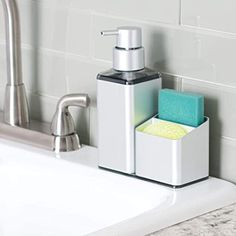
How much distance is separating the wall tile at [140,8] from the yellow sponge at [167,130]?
0.44 feet

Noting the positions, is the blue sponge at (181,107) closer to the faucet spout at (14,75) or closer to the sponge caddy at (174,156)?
the sponge caddy at (174,156)

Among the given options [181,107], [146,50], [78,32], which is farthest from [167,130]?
[78,32]

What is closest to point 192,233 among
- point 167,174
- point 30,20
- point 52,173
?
point 167,174

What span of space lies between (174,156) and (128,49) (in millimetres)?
144

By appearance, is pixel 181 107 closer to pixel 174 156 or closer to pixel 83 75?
pixel 174 156

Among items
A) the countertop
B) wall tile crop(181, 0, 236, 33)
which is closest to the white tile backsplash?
wall tile crop(181, 0, 236, 33)

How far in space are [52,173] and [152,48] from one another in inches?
8.4

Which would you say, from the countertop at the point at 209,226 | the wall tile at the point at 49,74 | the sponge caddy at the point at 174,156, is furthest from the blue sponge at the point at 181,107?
the wall tile at the point at 49,74

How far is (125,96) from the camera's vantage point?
3.59ft

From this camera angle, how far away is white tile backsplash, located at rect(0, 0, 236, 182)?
43.1 inches

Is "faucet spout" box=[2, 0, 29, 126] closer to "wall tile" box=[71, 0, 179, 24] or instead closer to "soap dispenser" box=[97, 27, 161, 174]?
"wall tile" box=[71, 0, 179, 24]

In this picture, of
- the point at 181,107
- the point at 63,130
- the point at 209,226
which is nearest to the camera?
the point at 209,226

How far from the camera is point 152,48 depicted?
1164mm

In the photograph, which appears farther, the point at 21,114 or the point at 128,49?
the point at 21,114
